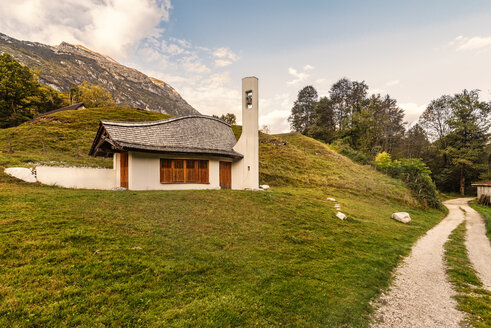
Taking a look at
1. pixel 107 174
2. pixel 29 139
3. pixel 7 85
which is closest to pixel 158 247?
pixel 107 174

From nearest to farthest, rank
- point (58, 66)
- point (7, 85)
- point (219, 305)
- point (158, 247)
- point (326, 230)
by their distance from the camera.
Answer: point (219, 305) → point (158, 247) → point (326, 230) → point (7, 85) → point (58, 66)

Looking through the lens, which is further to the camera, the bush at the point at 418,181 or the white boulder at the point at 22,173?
Answer: the bush at the point at 418,181

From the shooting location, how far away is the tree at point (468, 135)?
36.0m

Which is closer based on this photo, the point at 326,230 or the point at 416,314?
the point at 416,314

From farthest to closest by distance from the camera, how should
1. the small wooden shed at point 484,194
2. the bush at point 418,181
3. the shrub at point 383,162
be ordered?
the shrub at point 383,162, the small wooden shed at point 484,194, the bush at point 418,181

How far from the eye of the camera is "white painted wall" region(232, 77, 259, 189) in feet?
55.4

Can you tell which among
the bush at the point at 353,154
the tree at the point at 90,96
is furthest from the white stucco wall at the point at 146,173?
the tree at the point at 90,96

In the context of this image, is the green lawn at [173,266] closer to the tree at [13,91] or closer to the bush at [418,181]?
the bush at [418,181]

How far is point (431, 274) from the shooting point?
6.66 m

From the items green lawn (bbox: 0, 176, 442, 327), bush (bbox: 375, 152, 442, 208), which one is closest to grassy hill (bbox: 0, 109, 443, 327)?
green lawn (bbox: 0, 176, 442, 327)

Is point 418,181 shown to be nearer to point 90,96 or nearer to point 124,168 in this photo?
point 124,168

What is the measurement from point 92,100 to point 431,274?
7741 cm

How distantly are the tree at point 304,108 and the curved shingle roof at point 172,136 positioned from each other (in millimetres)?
47569

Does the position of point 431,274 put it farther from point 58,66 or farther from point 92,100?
point 58,66
